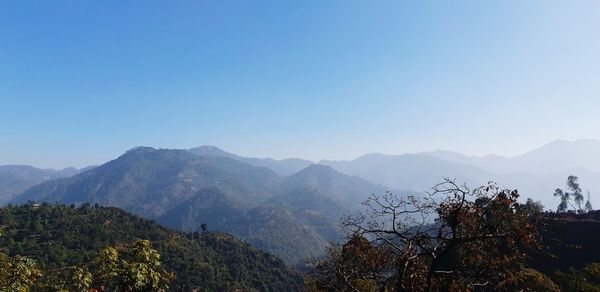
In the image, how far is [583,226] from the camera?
64000 millimetres

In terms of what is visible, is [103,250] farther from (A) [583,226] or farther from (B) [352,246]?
(A) [583,226]

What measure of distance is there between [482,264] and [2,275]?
43.2ft

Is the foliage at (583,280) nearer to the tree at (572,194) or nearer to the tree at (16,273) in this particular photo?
the tree at (16,273)

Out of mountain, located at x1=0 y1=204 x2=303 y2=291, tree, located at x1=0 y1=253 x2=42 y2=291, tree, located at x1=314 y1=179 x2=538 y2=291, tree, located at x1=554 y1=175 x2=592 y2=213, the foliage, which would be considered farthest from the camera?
tree, located at x1=554 y1=175 x2=592 y2=213

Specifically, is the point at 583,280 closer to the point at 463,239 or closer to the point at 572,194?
the point at 463,239

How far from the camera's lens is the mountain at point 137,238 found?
114250 millimetres

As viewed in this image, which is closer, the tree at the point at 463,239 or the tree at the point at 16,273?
the tree at the point at 463,239

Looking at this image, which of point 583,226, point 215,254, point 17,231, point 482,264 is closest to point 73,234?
point 17,231

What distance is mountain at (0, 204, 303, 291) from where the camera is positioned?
375 ft

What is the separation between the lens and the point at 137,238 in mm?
105125

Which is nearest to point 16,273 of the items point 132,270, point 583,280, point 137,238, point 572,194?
point 132,270

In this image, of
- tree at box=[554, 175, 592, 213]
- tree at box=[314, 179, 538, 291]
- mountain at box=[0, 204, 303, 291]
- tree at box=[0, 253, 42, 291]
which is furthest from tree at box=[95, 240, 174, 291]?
tree at box=[554, 175, 592, 213]

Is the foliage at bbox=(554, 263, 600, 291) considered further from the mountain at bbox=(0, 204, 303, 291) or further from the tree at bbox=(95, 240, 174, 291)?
the mountain at bbox=(0, 204, 303, 291)

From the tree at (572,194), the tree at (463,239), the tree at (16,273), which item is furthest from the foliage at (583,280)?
the tree at (572,194)
